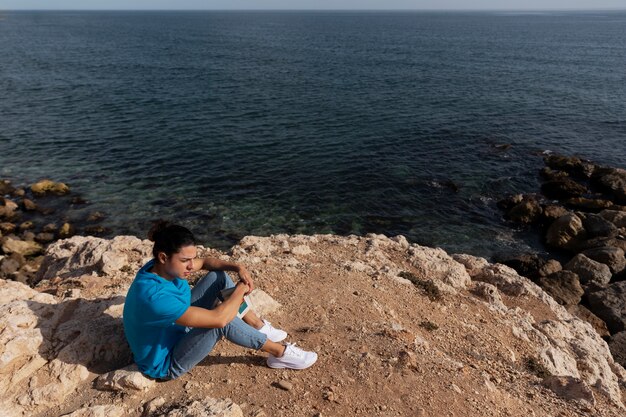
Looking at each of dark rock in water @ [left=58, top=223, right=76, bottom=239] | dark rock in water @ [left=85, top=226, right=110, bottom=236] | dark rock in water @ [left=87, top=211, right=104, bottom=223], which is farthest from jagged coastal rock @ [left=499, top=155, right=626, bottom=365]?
dark rock in water @ [left=58, top=223, right=76, bottom=239]

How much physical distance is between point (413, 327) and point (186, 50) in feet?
333

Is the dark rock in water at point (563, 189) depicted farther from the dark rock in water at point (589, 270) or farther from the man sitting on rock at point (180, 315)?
the man sitting on rock at point (180, 315)

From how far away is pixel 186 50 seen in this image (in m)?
99.3

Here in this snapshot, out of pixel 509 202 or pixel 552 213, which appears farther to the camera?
pixel 509 202

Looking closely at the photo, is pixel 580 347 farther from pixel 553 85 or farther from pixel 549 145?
pixel 553 85

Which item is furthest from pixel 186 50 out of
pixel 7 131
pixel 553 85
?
pixel 553 85

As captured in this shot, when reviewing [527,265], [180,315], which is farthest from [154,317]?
[527,265]

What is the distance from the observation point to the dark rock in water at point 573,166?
115ft

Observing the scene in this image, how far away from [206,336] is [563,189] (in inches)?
1259

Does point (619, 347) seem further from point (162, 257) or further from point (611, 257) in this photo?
point (162, 257)

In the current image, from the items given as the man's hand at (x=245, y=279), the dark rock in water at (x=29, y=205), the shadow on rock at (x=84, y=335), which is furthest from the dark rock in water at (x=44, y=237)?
the man's hand at (x=245, y=279)

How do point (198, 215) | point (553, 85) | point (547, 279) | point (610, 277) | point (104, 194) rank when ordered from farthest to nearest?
point (553, 85) → point (104, 194) → point (198, 215) → point (610, 277) → point (547, 279)

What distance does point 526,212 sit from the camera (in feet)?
93.1

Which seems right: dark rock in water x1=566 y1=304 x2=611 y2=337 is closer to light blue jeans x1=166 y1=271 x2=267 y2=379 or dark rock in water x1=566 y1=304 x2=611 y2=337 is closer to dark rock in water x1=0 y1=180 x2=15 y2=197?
light blue jeans x1=166 y1=271 x2=267 y2=379
